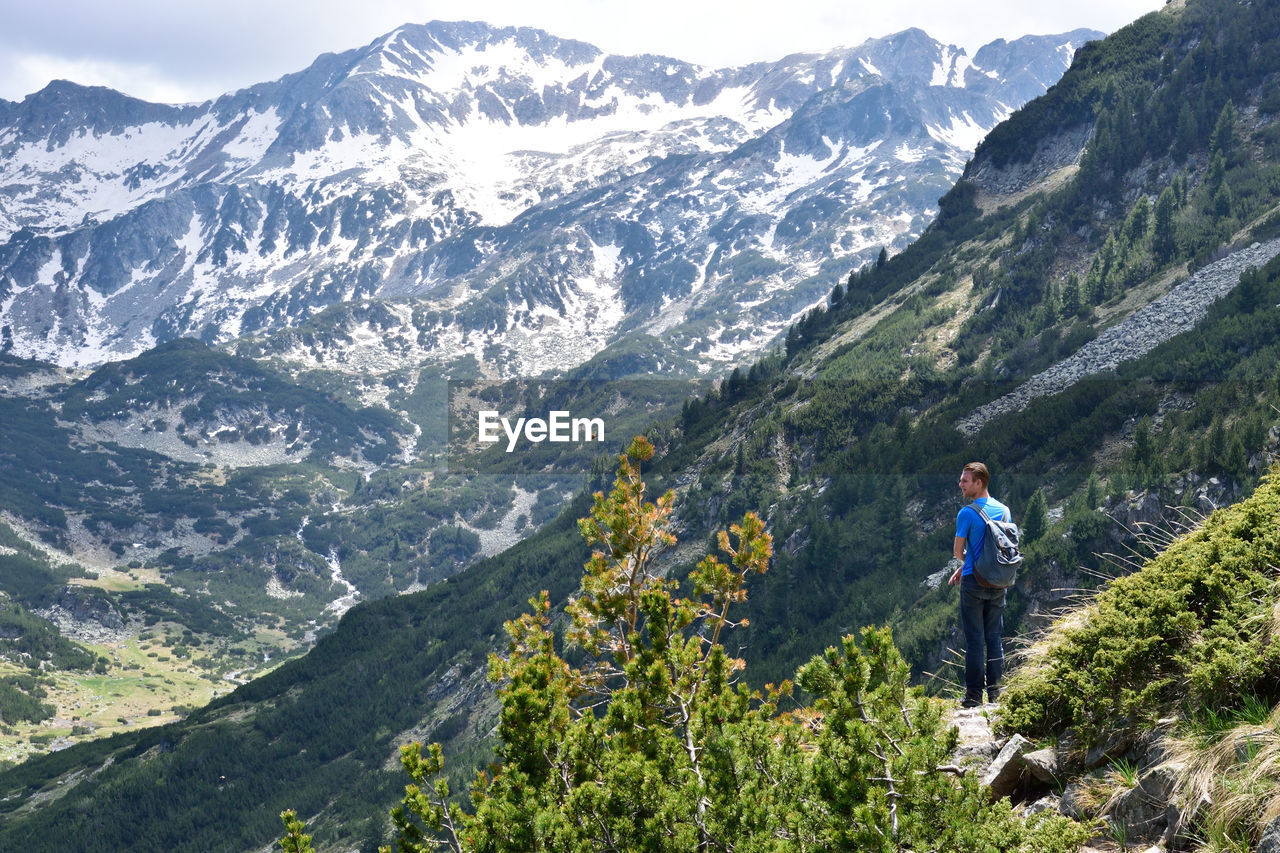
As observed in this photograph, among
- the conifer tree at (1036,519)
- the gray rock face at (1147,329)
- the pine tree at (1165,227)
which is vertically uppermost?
the pine tree at (1165,227)

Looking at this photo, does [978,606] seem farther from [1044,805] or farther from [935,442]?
[935,442]

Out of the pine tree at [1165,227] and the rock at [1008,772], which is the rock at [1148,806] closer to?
the rock at [1008,772]

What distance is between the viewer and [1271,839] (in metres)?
7.08

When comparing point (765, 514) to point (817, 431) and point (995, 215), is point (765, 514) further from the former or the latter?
→ point (995, 215)

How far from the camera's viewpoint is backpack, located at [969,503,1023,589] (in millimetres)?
12992

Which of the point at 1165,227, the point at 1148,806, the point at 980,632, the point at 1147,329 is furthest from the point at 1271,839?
the point at 1165,227

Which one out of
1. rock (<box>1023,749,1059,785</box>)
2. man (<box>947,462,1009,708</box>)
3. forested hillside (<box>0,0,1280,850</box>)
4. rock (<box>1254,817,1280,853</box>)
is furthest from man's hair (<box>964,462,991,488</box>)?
forested hillside (<box>0,0,1280,850</box>)

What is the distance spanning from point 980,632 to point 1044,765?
3.80 meters

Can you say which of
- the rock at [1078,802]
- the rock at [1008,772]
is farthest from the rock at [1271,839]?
the rock at [1008,772]

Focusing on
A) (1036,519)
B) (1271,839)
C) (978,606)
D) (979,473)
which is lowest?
(1036,519)

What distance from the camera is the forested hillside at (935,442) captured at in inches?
2933

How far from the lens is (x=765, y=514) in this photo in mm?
125438

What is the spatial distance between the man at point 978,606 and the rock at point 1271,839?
6.06 m

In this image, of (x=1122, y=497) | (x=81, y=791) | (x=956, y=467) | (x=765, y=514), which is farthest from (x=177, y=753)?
(x=1122, y=497)
